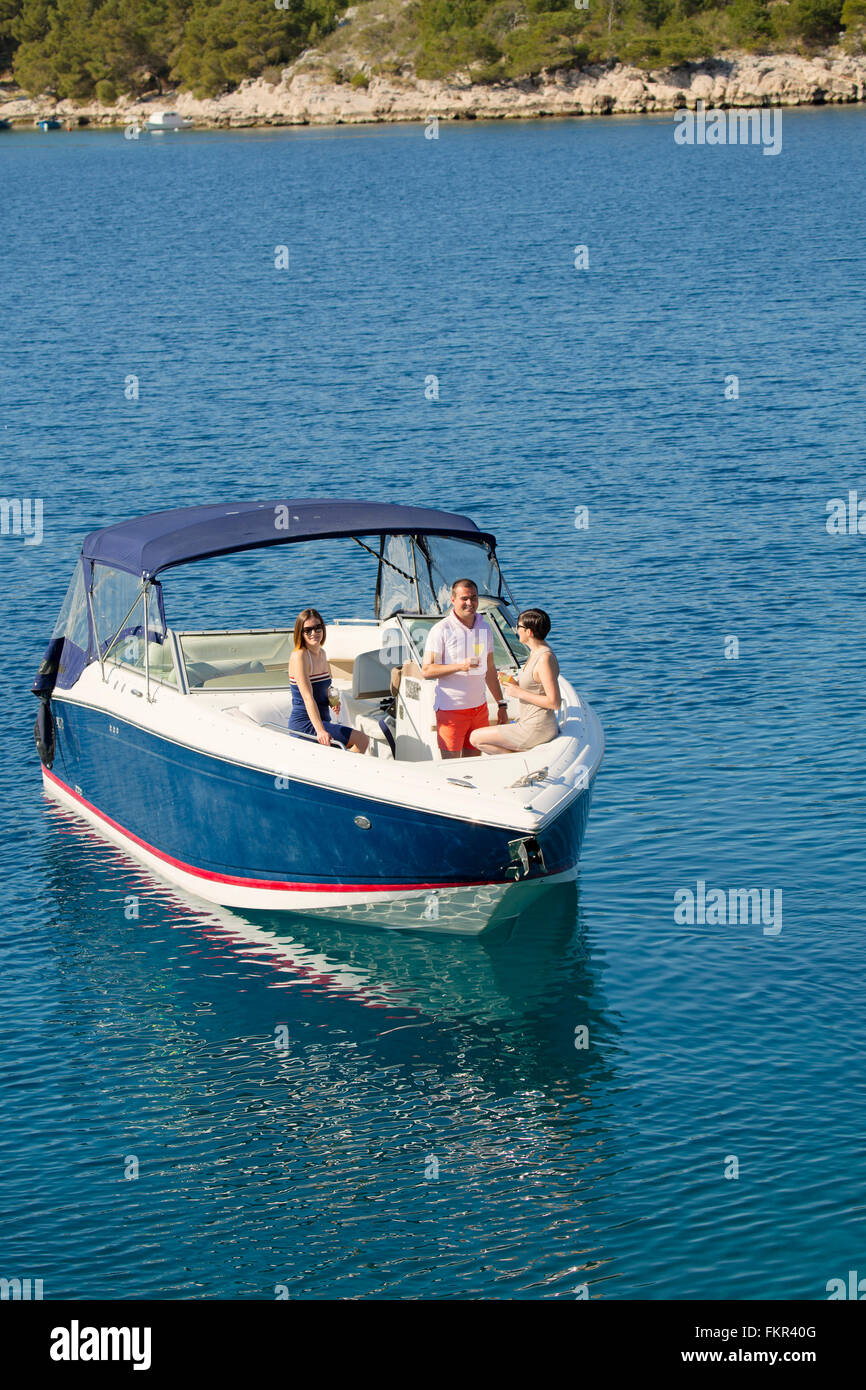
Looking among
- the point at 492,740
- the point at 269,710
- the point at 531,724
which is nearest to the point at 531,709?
the point at 531,724

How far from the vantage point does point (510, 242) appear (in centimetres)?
6762

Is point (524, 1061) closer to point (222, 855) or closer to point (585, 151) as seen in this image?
point (222, 855)

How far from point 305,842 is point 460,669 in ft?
6.77

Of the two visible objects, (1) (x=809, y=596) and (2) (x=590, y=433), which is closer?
(1) (x=809, y=596)

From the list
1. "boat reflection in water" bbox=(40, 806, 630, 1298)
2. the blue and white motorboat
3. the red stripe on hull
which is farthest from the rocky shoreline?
"boat reflection in water" bbox=(40, 806, 630, 1298)

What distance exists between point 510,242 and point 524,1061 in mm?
58019

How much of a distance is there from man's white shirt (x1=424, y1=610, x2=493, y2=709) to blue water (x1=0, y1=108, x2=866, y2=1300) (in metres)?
2.24

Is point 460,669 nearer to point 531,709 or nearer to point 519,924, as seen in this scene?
point 531,709

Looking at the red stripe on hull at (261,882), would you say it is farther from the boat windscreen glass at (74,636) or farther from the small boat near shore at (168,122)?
the small boat near shore at (168,122)

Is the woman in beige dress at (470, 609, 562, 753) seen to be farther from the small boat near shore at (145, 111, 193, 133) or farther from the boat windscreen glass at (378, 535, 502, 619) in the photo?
the small boat near shore at (145, 111, 193, 133)

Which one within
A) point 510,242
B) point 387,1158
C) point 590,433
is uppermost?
point 510,242

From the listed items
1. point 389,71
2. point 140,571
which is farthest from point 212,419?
point 389,71

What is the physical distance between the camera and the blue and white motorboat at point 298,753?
1422 centimetres

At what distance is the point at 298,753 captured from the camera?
14.7m
